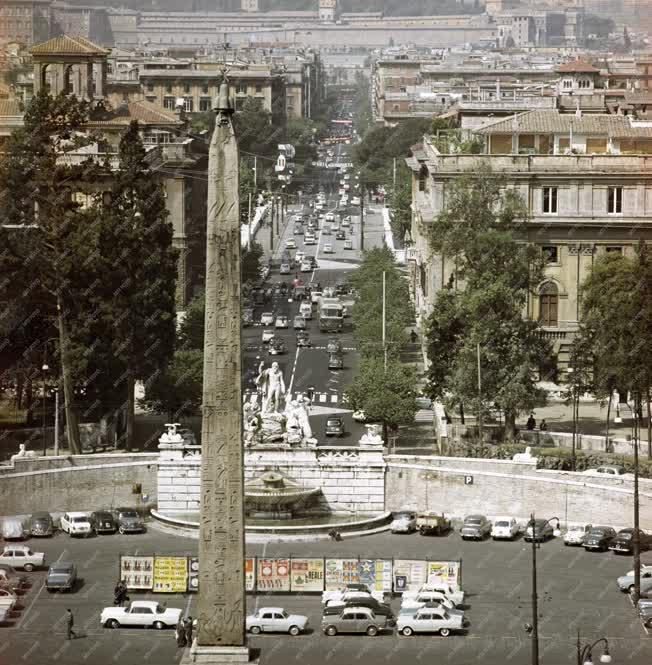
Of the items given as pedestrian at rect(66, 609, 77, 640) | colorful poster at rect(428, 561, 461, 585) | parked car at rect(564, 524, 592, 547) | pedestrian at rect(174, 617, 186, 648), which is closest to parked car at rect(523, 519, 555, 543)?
parked car at rect(564, 524, 592, 547)

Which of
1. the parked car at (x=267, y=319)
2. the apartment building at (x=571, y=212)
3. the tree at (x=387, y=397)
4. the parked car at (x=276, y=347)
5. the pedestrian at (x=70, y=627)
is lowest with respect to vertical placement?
the parked car at (x=267, y=319)

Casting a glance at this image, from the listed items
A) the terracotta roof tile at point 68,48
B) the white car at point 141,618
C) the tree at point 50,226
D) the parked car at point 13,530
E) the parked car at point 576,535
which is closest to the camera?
the white car at point 141,618

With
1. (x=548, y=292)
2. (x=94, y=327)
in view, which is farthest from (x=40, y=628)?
(x=548, y=292)

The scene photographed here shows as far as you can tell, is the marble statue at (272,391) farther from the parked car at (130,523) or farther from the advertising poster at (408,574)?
the advertising poster at (408,574)

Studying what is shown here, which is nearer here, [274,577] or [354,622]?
[354,622]

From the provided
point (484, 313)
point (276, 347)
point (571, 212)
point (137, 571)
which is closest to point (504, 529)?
point (137, 571)

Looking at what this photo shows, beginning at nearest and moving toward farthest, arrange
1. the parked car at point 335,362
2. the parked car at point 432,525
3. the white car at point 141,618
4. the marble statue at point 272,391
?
the white car at point 141,618 < the parked car at point 432,525 < the marble statue at point 272,391 < the parked car at point 335,362

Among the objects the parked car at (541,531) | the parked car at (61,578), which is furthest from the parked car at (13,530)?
the parked car at (541,531)

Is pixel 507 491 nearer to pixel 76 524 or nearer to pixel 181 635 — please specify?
pixel 76 524
